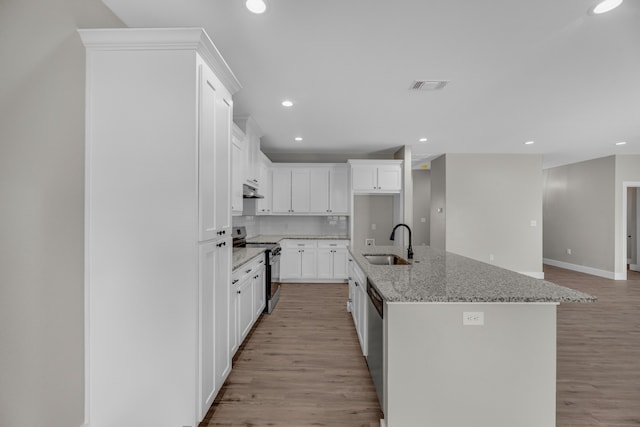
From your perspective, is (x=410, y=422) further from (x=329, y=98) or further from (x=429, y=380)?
(x=329, y=98)

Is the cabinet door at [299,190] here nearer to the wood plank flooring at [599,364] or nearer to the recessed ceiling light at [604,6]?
the wood plank flooring at [599,364]

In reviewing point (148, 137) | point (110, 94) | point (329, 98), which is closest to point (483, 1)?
point (329, 98)

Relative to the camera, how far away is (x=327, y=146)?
18.2 ft

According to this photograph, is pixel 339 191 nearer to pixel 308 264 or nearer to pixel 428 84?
pixel 308 264

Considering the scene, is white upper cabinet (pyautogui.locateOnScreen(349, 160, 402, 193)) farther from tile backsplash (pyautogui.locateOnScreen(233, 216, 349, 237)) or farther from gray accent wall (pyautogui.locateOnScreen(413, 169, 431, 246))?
gray accent wall (pyautogui.locateOnScreen(413, 169, 431, 246))

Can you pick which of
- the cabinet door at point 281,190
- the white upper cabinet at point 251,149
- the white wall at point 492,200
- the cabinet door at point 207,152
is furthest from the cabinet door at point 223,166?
the white wall at point 492,200

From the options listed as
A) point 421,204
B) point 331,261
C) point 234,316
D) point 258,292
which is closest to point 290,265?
point 331,261

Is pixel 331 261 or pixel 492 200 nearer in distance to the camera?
pixel 331 261

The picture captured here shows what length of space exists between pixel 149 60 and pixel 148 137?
0.43 m

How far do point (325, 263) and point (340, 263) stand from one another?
11.5 inches

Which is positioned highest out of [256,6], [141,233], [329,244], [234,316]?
[256,6]
